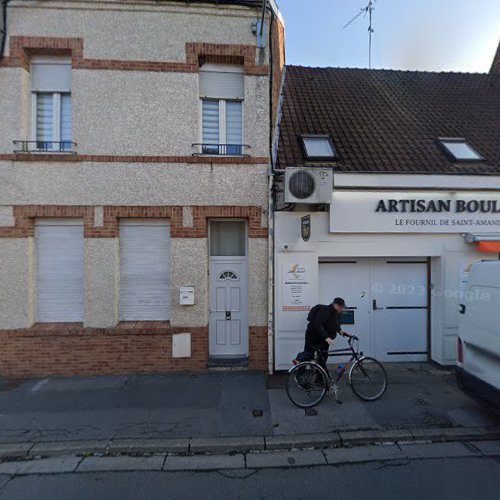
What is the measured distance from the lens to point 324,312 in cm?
→ 461

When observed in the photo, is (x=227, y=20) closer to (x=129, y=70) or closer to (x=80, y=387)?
(x=129, y=70)

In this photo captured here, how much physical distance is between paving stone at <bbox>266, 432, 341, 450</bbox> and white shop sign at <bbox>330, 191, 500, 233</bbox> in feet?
10.4

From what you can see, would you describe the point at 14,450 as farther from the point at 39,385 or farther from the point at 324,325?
the point at 324,325

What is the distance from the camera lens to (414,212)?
5.71 metres

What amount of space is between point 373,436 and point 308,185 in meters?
3.48

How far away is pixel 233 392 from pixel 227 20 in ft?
20.2

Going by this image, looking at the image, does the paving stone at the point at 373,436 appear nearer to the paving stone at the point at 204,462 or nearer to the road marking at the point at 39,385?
the paving stone at the point at 204,462

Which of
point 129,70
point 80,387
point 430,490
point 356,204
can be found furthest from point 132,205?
point 430,490

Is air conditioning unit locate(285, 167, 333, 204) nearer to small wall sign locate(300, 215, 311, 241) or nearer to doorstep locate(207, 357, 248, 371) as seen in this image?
small wall sign locate(300, 215, 311, 241)

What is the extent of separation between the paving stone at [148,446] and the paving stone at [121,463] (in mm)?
84

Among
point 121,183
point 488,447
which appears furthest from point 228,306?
point 488,447

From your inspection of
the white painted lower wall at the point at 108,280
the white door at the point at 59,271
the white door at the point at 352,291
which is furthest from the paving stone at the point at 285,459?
the white door at the point at 59,271

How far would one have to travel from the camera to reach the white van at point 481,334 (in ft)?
12.2

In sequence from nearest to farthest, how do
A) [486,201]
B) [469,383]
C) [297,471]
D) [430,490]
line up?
[430,490] < [297,471] < [469,383] < [486,201]
